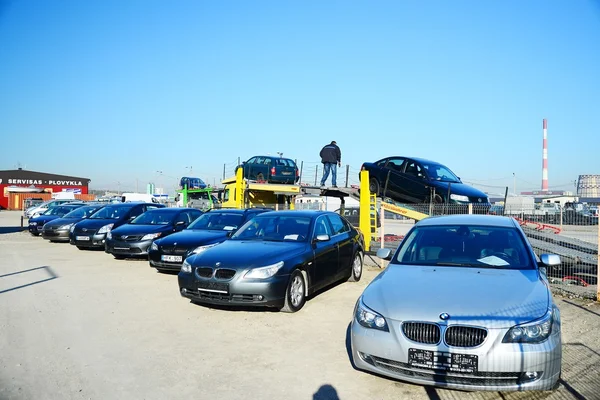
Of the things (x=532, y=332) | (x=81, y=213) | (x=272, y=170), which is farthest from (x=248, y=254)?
(x=81, y=213)

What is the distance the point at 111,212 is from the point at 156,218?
3503 millimetres

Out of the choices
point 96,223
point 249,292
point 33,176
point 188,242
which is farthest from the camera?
point 33,176

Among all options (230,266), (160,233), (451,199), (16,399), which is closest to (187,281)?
(230,266)

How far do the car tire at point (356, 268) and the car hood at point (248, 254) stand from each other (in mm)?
2138

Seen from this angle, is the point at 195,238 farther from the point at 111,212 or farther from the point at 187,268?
the point at 111,212

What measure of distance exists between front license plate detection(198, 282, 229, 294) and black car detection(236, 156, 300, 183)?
11880 mm

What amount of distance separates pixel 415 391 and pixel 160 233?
9325 mm

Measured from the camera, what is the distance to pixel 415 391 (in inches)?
164

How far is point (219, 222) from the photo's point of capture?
435 inches

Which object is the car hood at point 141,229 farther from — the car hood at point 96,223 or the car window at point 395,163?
the car window at point 395,163

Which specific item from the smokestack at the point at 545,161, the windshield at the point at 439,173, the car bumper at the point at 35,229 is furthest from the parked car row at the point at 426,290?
the smokestack at the point at 545,161

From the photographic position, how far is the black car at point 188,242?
9.74 meters

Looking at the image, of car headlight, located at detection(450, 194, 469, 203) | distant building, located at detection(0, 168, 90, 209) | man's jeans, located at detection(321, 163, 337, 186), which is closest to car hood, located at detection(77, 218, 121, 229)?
man's jeans, located at detection(321, 163, 337, 186)

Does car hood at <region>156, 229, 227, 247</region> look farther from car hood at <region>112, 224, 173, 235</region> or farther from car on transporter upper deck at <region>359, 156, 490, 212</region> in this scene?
car on transporter upper deck at <region>359, 156, 490, 212</region>
